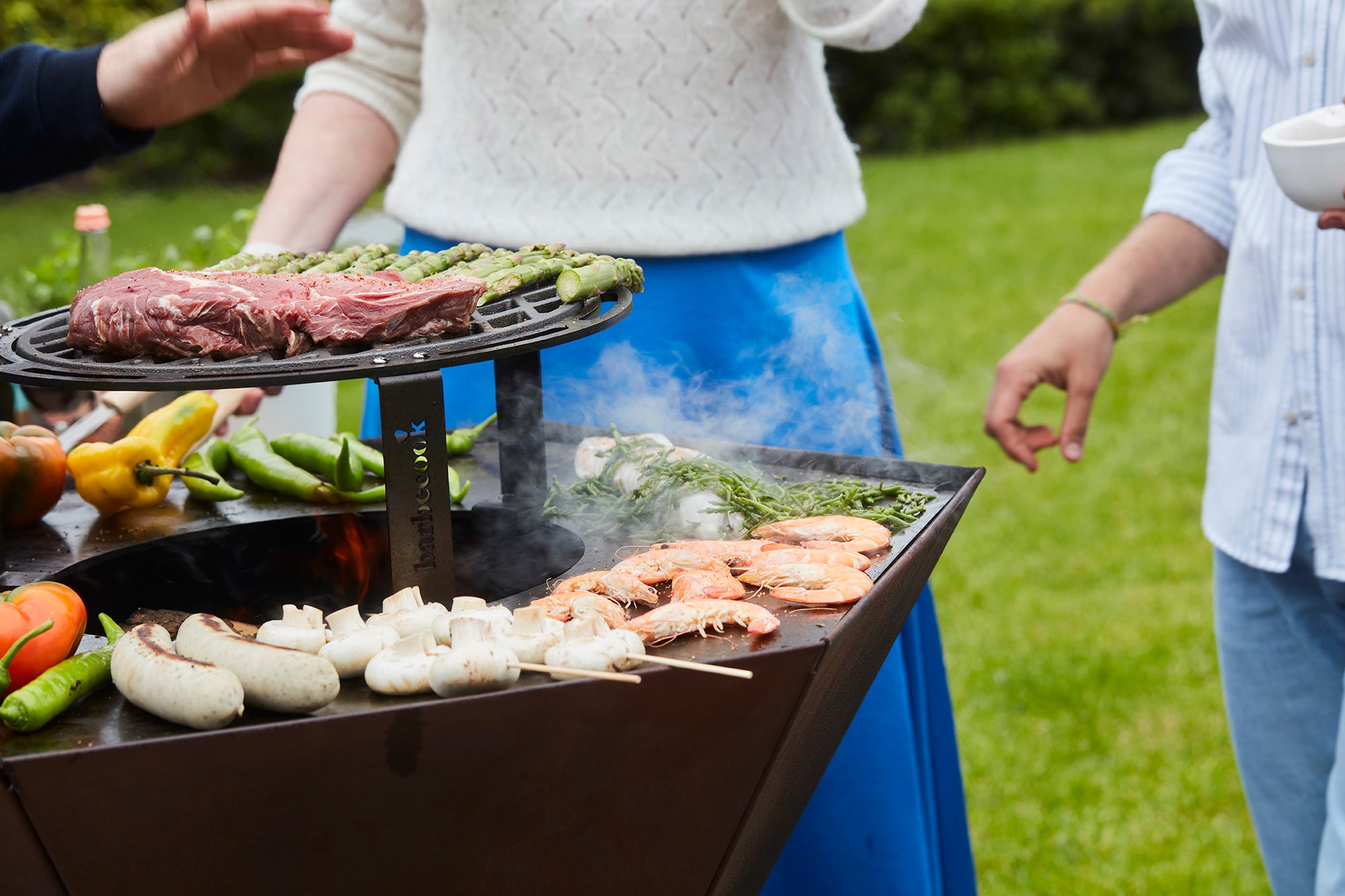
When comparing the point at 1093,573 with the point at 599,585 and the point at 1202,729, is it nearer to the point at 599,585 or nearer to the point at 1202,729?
the point at 1202,729

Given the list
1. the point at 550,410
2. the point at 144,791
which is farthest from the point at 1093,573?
the point at 144,791

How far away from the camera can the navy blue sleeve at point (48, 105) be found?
1.98 meters

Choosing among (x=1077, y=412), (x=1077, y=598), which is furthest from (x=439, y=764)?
(x=1077, y=598)

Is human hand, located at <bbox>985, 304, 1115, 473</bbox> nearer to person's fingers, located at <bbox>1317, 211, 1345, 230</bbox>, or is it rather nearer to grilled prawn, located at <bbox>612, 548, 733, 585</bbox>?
person's fingers, located at <bbox>1317, 211, 1345, 230</bbox>

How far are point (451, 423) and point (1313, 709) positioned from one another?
6.24 feet

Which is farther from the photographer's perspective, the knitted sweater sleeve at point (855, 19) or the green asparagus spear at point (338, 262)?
the knitted sweater sleeve at point (855, 19)

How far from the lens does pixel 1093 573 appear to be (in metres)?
5.84

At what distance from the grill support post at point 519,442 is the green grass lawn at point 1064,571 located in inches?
35.4

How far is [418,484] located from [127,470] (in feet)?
2.46

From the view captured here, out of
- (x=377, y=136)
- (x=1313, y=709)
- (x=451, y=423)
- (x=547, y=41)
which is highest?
(x=547, y=41)

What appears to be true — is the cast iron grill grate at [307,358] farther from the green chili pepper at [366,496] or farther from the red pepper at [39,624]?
the green chili pepper at [366,496]

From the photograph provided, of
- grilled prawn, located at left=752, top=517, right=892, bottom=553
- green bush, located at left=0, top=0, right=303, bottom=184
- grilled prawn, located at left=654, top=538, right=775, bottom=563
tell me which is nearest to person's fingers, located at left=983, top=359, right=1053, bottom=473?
grilled prawn, located at left=752, top=517, right=892, bottom=553

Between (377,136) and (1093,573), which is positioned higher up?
(377,136)

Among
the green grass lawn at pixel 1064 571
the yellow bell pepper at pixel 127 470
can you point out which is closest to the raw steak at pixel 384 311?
the yellow bell pepper at pixel 127 470
